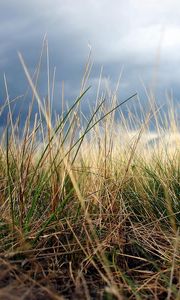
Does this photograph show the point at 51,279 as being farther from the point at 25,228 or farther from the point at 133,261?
the point at 133,261

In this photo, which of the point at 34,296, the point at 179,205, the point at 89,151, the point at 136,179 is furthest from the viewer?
the point at 89,151

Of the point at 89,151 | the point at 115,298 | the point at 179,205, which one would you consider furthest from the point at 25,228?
the point at 89,151

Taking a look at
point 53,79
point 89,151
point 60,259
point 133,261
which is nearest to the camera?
point 60,259

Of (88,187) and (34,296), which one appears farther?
(88,187)

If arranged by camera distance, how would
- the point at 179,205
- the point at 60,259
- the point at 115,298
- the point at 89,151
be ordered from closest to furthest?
the point at 115,298
the point at 60,259
the point at 179,205
the point at 89,151

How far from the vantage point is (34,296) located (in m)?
1.10

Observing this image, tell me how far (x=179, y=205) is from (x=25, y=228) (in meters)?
0.81

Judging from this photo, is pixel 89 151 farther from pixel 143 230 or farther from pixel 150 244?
pixel 150 244

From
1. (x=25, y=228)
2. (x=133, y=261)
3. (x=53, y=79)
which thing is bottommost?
(x=133, y=261)

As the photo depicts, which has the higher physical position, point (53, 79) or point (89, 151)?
point (53, 79)

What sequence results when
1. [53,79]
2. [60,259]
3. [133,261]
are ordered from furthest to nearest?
[53,79] → [133,261] → [60,259]

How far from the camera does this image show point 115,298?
1.31 m

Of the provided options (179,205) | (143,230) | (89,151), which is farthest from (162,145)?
(143,230)

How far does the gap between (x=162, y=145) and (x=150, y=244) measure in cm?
126
